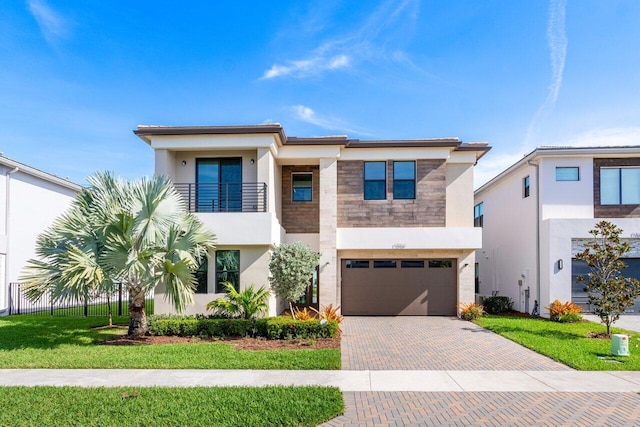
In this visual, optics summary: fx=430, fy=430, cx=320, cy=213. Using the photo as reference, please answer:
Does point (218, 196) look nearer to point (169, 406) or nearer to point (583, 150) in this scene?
point (169, 406)

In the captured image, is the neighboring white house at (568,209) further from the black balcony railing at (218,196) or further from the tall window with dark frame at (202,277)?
the tall window with dark frame at (202,277)

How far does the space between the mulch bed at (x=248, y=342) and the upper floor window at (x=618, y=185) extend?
1315 cm

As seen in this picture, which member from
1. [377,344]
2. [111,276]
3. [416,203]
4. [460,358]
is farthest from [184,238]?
[416,203]

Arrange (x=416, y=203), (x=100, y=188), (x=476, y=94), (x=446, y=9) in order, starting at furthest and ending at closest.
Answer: (x=416, y=203)
(x=476, y=94)
(x=446, y=9)
(x=100, y=188)

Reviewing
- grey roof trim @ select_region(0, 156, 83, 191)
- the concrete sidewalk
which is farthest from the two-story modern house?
grey roof trim @ select_region(0, 156, 83, 191)

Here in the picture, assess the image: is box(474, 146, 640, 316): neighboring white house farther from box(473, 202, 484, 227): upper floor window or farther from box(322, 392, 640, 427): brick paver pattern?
box(322, 392, 640, 427): brick paver pattern

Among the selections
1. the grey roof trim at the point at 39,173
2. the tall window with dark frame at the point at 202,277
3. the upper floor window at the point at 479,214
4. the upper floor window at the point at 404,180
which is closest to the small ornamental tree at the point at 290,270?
the tall window with dark frame at the point at 202,277

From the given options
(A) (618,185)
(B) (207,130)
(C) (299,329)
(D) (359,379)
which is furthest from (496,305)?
(B) (207,130)

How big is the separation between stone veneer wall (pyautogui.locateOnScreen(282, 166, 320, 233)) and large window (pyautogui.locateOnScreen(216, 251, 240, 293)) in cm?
365

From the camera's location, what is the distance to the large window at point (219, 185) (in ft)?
52.1

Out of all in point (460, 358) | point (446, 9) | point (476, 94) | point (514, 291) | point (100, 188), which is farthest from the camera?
point (514, 291)

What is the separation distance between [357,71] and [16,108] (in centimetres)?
1402

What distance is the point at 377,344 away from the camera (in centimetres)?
1169

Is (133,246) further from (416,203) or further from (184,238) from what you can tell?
(416,203)
